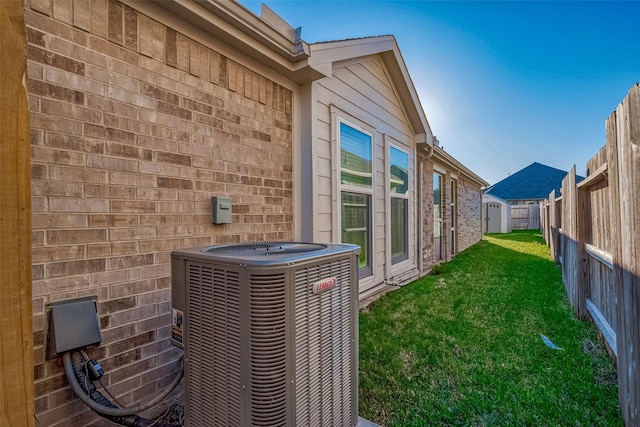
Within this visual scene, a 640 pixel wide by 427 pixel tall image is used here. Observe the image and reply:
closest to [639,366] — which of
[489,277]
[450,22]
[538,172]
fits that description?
[489,277]

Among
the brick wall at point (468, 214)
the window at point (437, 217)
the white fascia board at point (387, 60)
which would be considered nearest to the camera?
the white fascia board at point (387, 60)

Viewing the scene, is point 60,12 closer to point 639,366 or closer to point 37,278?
point 37,278

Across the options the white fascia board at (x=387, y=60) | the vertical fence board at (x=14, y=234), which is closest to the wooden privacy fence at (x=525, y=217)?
the white fascia board at (x=387, y=60)

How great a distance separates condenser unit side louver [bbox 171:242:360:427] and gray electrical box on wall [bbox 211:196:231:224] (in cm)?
89

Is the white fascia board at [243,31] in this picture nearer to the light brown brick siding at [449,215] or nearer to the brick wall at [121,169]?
the brick wall at [121,169]

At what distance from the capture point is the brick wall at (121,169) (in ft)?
5.41

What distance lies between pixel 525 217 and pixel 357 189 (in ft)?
78.0

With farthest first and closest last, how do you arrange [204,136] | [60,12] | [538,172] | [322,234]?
[538,172] → [322,234] → [204,136] → [60,12]

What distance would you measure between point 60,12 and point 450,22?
6.92 meters

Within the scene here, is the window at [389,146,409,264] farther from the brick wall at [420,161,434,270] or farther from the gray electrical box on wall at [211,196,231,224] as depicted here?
the gray electrical box on wall at [211,196,231,224]

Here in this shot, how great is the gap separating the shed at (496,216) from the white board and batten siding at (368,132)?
17622mm

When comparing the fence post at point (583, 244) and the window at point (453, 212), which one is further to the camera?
the window at point (453, 212)

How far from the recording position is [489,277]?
21.9 feet

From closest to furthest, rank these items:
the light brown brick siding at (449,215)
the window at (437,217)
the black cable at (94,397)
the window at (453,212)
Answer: the black cable at (94,397) < the light brown brick siding at (449,215) < the window at (437,217) < the window at (453,212)
